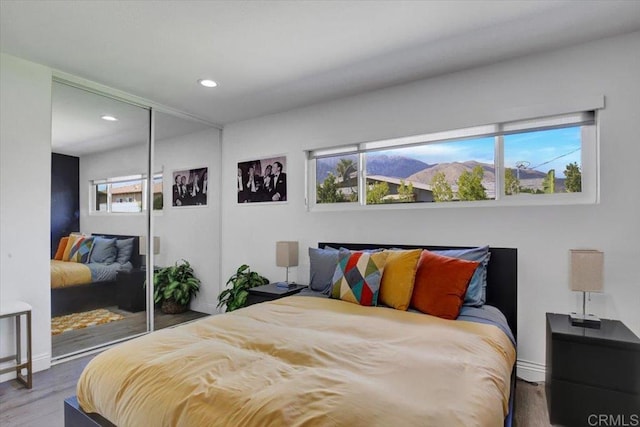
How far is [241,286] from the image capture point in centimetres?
372

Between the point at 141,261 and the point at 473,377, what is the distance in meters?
3.35

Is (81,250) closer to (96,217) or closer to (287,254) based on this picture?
(96,217)

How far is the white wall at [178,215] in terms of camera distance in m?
3.21

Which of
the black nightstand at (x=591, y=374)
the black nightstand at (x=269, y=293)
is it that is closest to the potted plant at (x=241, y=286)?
the black nightstand at (x=269, y=293)

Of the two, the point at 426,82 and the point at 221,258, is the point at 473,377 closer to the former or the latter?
the point at 426,82

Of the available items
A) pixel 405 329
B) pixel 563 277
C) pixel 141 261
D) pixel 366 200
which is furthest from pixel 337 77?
pixel 141 261

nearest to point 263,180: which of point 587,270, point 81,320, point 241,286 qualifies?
point 241,286

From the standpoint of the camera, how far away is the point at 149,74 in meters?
2.89

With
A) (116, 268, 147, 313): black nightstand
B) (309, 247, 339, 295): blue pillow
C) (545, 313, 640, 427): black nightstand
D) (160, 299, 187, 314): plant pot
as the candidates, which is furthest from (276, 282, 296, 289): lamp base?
(545, 313, 640, 427): black nightstand

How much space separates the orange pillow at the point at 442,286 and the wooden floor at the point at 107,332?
2852 mm

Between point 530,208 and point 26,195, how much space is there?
13.2 feet

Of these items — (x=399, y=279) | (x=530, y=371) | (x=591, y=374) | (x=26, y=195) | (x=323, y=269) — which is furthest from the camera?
(x=323, y=269)

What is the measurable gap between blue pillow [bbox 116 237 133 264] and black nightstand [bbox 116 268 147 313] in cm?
13

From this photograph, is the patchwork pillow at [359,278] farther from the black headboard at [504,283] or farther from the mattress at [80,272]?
the mattress at [80,272]
